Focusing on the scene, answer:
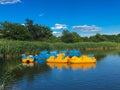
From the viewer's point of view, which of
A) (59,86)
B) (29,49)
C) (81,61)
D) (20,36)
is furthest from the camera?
(20,36)

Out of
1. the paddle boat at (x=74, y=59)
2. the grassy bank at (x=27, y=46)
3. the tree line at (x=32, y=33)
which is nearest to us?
the paddle boat at (x=74, y=59)

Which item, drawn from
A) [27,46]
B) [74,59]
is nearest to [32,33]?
[27,46]

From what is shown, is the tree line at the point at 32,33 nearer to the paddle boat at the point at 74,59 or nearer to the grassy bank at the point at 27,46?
the grassy bank at the point at 27,46

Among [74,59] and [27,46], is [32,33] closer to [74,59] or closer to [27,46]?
[27,46]

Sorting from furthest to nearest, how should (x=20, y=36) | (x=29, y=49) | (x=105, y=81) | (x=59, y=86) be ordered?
(x=20, y=36) < (x=29, y=49) < (x=105, y=81) < (x=59, y=86)

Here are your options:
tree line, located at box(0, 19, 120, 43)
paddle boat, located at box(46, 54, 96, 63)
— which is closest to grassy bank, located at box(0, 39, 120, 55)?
paddle boat, located at box(46, 54, 96, 63)

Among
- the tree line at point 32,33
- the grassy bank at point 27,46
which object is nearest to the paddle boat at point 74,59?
the grassy bank at point 27,46

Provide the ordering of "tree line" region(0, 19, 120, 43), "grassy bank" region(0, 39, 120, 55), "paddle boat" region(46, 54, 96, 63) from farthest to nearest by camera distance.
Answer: "tree line" region(0, 19, 120, 43), "grassy bank" region(0, 39, 120, 55), "paddle boat" region(46, 54, 96, 63)

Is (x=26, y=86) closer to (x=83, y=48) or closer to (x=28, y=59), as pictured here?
(x=28, y=59)

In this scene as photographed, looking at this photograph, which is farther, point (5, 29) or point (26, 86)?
point (5, 29)

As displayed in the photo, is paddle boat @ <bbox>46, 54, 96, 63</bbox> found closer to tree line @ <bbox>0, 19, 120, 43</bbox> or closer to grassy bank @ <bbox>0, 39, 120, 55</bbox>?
grassy bank @ <bbox>0, 39, 120, 55</bbox>

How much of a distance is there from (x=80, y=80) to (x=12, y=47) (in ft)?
75.4

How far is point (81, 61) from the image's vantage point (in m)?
35.9

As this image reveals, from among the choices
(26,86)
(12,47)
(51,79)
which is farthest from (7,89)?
(12,47)
